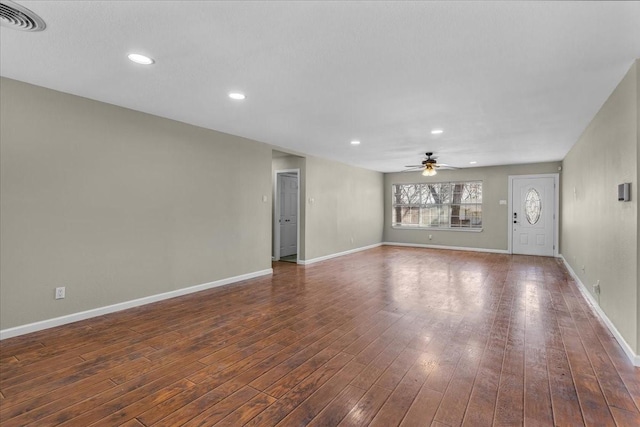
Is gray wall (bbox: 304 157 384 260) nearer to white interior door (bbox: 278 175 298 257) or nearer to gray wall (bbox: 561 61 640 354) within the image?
white interior door (bbox: 278 175 298 257)

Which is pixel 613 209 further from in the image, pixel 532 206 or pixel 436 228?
pixel 436 228

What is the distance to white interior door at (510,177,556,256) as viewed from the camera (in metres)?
7.89

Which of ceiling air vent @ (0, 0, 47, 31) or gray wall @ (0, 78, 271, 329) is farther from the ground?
ceiling air vent @ (0, 0, 47, 31)

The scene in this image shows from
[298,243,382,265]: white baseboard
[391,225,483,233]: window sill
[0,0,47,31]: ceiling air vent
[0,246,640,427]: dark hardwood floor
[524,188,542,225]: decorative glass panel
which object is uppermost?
[0,0,47,31]: ceiling air vent

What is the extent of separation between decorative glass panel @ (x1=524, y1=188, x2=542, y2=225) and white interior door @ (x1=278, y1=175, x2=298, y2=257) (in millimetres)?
6041

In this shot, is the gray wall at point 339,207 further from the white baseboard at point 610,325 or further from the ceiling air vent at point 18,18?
the ceiling air vent at point 18,18

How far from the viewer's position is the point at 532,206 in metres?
8.16

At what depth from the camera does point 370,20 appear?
198 cm

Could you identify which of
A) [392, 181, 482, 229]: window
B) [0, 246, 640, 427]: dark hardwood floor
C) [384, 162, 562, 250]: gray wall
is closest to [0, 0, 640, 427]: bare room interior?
[0, 246, 640, 427]: dark hardwood floor

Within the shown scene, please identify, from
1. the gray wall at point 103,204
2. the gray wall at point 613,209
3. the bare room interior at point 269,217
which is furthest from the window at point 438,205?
the gray wall at point 103,204

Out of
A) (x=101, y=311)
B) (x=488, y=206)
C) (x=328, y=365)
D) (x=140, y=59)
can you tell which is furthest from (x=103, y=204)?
(x=488, y=206)

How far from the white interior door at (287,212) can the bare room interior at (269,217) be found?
5.94ft

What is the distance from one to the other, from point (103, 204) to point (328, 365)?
3079mm

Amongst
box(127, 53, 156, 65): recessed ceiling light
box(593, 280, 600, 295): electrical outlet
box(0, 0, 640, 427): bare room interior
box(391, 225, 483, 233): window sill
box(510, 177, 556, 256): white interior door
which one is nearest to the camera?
box(0, 0, 640, 427): bare room interior
